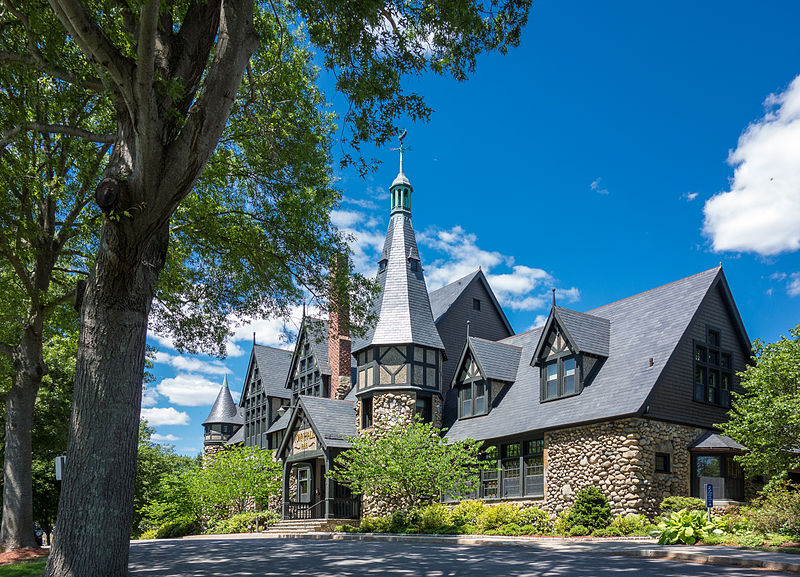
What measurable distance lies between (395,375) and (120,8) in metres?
21.7

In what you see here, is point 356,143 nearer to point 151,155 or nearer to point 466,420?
point 151,155

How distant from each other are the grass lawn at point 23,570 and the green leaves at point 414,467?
13.6 m

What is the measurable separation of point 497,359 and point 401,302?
16.8 feet

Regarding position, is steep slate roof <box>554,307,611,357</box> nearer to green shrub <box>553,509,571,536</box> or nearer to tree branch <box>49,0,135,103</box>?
green shrub <box>553,509,571,536</box>

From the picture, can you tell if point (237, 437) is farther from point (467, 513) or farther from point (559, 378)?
point (559, 378)

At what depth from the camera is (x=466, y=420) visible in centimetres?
2895

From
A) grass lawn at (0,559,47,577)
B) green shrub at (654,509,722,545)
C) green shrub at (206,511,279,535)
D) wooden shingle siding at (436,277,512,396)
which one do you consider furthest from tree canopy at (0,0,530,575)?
green shrub at (206,511,279,535)

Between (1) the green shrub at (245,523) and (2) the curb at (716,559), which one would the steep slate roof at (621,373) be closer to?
(2) the curb at (716,559)

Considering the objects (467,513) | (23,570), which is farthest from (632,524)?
(23,570)

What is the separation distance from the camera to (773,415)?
19.1 m

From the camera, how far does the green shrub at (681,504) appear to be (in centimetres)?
1966

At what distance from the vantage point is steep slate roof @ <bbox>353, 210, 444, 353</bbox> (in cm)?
3027

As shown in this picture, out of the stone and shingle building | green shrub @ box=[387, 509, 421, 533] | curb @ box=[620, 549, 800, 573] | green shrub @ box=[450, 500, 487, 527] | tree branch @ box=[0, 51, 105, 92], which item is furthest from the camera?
green shrub @ box=[387, 509, 421, 533]

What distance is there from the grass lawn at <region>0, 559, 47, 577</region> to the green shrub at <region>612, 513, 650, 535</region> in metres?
14.5
